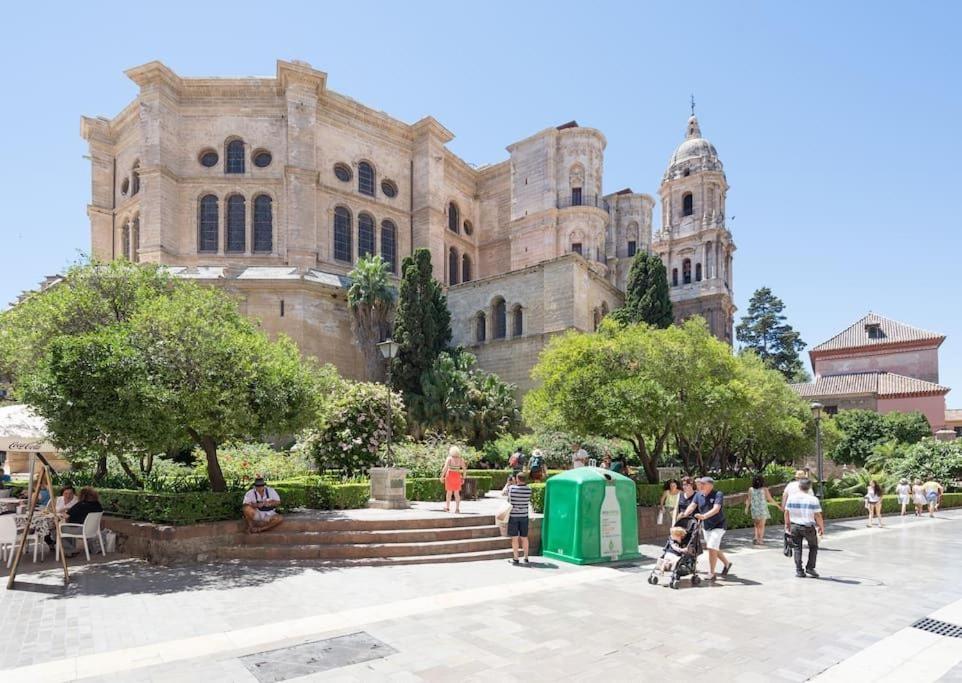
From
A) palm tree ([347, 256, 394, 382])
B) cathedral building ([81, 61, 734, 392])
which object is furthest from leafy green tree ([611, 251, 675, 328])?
palm tree ([347, 256, 394, 382])

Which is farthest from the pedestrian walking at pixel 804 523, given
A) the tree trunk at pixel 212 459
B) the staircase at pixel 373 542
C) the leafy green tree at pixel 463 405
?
the leafy green tree at pixel 463 405

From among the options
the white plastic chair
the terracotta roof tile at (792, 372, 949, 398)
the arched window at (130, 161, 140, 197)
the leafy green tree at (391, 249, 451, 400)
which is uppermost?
the arched window at (130, 161, 140, 197)

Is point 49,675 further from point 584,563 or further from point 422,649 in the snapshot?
point 584,563

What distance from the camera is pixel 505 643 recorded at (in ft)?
20.0

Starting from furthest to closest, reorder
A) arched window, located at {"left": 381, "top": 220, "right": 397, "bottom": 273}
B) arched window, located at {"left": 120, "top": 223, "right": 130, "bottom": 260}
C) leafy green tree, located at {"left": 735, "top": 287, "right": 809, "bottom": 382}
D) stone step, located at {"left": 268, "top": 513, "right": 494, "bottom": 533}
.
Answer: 1. leafy green tree, located at {"left": 735, "top": 287, "right": 809, "bottom": 382}
2. arched window, located at {"left": 381, "top": 220, "right": 397, "bottom": 273}
3. arched window, located at {"left": 120, "top": 223, "right": 130, "bottom": 260}
4. stone step, located at {"left": 268, "top": 513, "right": 494, "bottom": 533}

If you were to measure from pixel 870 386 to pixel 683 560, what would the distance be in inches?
1580

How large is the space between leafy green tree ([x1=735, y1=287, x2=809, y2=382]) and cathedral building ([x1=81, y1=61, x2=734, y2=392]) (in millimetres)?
25106

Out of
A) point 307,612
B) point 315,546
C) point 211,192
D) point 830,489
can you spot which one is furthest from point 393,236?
point 307,612

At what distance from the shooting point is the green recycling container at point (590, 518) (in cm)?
1016

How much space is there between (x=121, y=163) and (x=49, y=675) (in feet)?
136

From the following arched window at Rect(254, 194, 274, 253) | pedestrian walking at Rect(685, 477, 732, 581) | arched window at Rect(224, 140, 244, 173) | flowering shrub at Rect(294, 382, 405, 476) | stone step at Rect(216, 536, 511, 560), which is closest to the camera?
pedestrian walking at Rect(685, 477, 732, 581)

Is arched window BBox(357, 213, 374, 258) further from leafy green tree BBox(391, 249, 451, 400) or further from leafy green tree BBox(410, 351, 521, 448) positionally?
leafy green tree BBox(410, 351, 521, 448)

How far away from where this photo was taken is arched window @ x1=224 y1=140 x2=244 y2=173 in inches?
1435

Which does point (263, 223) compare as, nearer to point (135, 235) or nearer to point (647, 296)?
point (135, 235)
